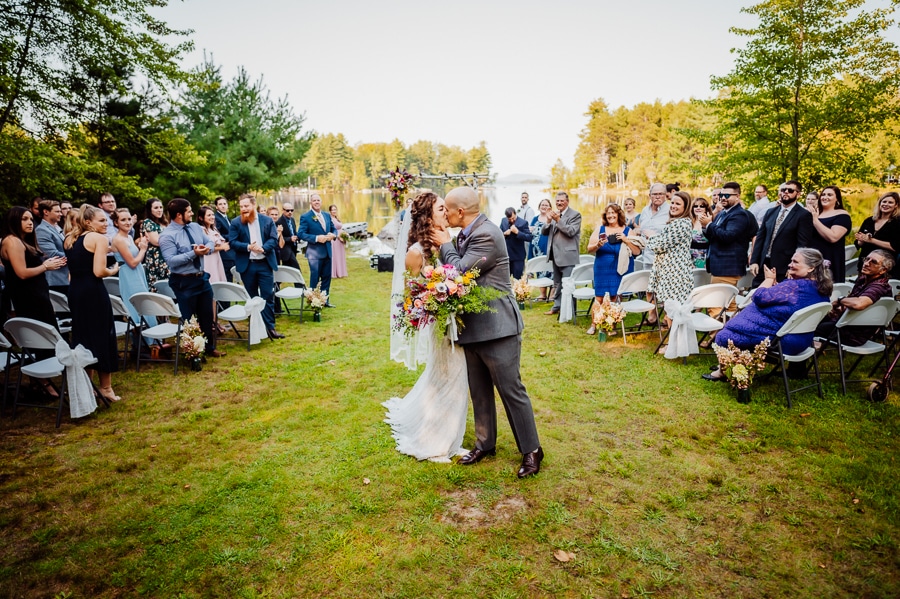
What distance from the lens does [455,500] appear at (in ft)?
11.7

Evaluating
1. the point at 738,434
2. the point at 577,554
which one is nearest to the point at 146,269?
the point at 577,554

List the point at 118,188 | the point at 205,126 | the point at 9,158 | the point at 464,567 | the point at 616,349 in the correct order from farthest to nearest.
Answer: the point at 205,126 → the point at 118,188 → the point at 9,158 → the point at 616,349 → the point at 464,567

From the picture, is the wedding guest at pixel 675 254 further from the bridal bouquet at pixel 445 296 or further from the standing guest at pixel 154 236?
the standing guest at pixel 154 236

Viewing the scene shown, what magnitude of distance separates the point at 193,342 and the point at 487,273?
4681 mm

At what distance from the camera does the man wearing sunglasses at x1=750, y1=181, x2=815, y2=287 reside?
6.11 meters

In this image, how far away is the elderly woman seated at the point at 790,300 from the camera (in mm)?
4859

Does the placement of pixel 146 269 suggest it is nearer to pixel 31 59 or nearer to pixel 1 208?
pixel 1 208

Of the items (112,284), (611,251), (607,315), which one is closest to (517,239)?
(611,251)

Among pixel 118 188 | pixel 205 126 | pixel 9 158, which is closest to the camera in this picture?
pixel 9 158

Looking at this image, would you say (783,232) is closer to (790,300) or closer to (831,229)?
(831,229)

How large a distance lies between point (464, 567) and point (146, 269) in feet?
22.9

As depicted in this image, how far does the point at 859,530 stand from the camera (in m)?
3.08

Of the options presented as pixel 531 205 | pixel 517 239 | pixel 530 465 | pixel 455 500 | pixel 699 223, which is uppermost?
pixel 531 205

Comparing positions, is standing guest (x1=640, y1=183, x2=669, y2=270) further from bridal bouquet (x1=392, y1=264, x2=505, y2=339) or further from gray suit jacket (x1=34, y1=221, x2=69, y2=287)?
gray suit jacket (x1=34, y1=221, x2=69, y2=287)
